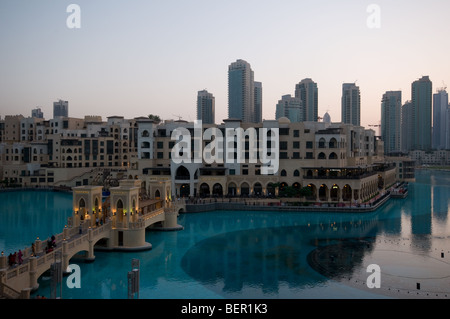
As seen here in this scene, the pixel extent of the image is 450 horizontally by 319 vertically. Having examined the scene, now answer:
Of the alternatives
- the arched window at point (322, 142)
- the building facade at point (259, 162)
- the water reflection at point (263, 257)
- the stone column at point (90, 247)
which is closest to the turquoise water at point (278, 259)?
the water reflection at point (263, 257)

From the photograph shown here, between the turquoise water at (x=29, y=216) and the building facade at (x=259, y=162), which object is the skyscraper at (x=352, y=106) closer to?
the building facade at (x=259, y=162)

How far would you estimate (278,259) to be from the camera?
39.3 metres

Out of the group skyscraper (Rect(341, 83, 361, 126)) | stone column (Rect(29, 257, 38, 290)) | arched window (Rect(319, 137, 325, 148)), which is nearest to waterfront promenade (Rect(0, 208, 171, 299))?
stone column (Rect(29, 257, 38, 290))

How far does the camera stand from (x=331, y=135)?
78062 mm

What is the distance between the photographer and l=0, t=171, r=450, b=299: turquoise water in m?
30.8

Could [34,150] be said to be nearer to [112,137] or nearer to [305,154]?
[112,137]

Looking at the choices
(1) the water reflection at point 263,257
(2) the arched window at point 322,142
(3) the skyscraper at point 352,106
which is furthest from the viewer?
(3) the skyscraper at point 352,106

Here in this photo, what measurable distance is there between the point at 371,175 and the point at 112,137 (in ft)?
228

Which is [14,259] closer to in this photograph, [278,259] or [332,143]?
[278,259]

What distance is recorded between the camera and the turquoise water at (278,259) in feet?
101

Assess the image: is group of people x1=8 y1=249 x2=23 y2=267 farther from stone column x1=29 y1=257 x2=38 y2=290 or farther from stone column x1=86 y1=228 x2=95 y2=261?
stone column x1=86 y1=228 x2=95 y2=261

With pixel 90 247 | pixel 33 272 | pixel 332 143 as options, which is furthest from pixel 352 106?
pixel 33 272
